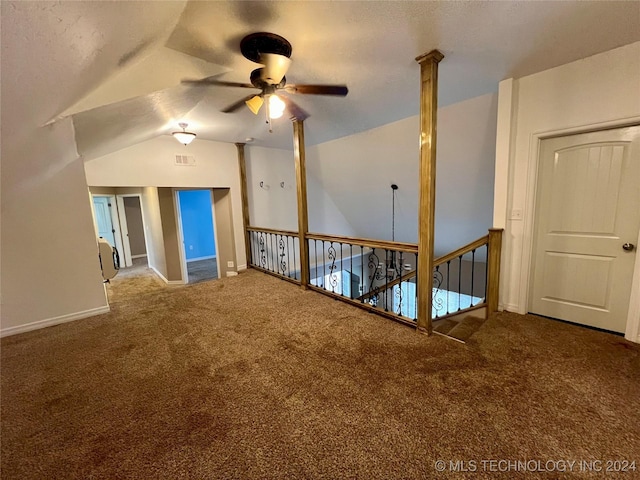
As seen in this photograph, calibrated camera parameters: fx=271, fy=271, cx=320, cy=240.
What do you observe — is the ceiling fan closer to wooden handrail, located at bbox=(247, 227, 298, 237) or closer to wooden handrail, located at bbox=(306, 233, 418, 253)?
wooden handrail, located at bbox=(306, 233, 418, 253)

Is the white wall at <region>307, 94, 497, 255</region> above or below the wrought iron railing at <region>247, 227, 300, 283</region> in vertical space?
above

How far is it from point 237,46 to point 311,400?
8.49ft

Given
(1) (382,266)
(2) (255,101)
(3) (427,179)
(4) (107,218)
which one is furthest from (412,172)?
(4) (107,218)

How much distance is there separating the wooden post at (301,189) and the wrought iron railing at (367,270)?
0.14m

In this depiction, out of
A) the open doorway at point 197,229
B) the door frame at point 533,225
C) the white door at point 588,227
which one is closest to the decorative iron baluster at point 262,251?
the open doorway at point 197,229

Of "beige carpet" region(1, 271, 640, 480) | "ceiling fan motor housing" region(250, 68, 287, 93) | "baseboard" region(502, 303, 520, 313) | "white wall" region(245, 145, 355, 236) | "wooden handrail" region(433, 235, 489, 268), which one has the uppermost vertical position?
"ceiling fan motor housing" region(250, 68, 287, 93)

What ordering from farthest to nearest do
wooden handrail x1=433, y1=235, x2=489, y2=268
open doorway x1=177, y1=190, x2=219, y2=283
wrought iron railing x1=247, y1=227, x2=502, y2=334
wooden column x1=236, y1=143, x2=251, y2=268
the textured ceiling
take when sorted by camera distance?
open doorway x1=177, y1=190, x2=219, y2=283
wooden column x1=236, y1=143, x2=251, y2=268
wrought iron railing x1=247, y1=227, x2=502, y2=334
wooden handrail x1=433, y1=235, x2=489, y2=268
the textured ceiling

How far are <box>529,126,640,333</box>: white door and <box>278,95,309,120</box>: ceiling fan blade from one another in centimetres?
263

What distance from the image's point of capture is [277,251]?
5.77 meters

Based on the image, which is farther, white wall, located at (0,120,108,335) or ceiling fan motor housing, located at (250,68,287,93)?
white wall, located at (0,120,108,335)

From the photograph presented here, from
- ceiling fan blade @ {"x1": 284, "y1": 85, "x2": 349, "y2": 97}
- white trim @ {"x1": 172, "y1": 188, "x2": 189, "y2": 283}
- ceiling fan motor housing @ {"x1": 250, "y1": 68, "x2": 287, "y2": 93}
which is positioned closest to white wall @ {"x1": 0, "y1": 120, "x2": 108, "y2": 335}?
ceiling fan motor housing @ {"x1": 250, "y1": 68, "x2": 287, "y2": 93}

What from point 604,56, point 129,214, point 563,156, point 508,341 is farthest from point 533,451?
point 129,214

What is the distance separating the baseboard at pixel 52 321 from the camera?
2797 millimetres

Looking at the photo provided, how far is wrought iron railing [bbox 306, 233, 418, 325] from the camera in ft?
10.2
